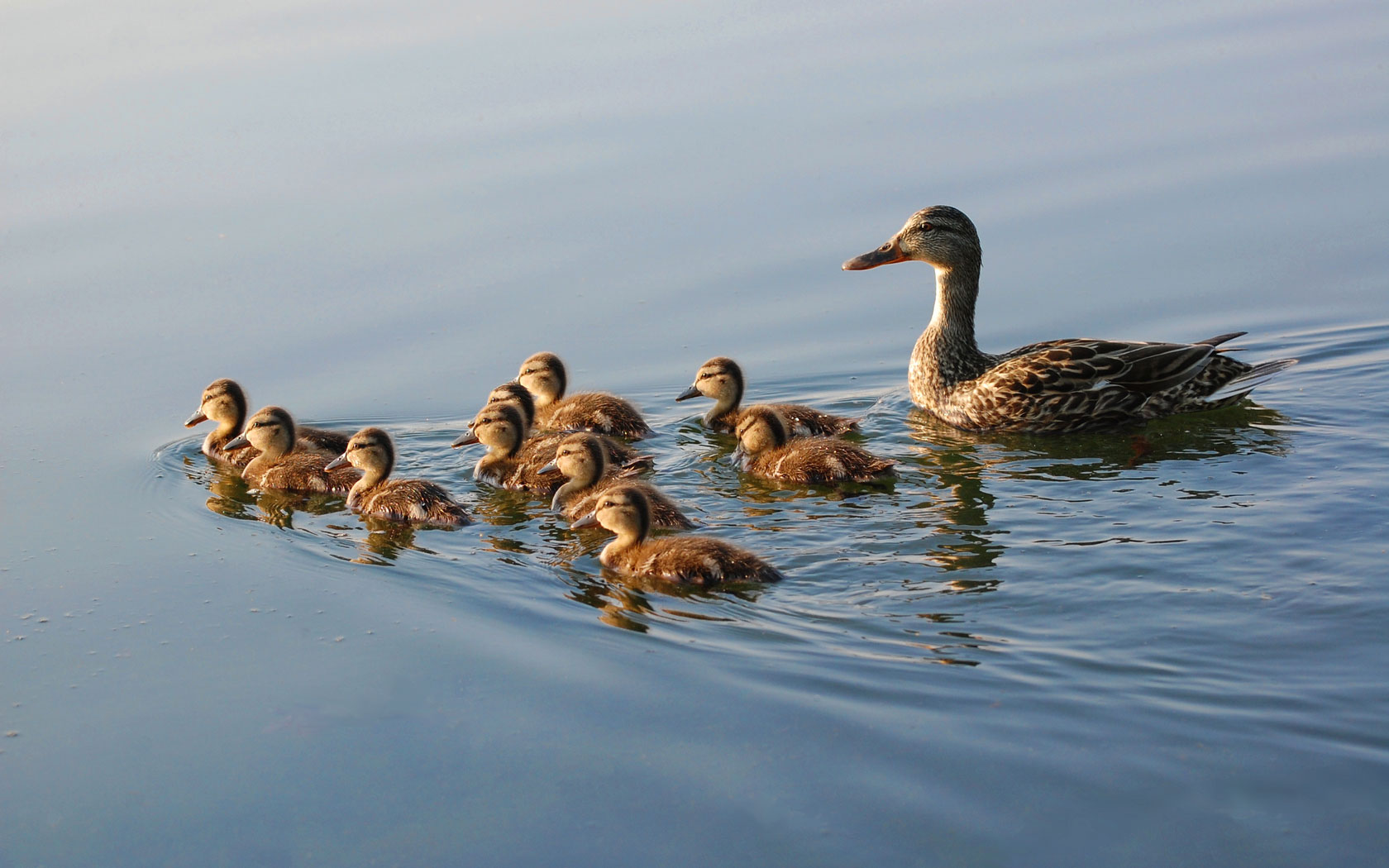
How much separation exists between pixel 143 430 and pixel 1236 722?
558 cm

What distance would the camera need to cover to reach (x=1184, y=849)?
3.59 meters

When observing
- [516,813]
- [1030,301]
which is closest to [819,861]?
[516,813]

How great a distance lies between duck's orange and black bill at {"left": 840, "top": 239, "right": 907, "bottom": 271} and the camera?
315 inches

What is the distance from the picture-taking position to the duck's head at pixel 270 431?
7.03 m

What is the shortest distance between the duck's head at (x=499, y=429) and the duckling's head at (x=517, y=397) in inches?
3.3

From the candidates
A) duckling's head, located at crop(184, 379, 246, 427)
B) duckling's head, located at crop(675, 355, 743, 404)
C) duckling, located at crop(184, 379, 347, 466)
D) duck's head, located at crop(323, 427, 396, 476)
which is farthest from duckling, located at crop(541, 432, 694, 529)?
duckling's head, located at crop(184, 379, 246, 427)

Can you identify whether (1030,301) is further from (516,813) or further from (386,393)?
(516,813)

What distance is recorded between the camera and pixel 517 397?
7258mm

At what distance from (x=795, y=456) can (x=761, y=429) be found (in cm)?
30

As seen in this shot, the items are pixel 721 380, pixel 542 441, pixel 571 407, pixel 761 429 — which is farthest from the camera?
pixel 571 407

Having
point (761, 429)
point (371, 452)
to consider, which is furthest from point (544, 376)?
point (761, 429)

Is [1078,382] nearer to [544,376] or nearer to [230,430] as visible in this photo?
[544,376]

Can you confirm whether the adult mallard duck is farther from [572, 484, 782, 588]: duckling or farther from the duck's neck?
[572, 484, 782, 588]: duckling

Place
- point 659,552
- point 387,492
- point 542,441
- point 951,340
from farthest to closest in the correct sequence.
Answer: point 951,340 < point 542,441 < point 387,492 < point 659,552
